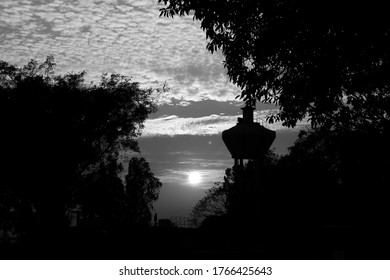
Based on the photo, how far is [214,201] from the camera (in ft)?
300

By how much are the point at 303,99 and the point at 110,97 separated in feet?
78.3

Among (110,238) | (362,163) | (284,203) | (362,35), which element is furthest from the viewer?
(284,203)

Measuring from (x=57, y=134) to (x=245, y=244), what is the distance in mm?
24951

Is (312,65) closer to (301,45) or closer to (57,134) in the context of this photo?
A: (301,45)

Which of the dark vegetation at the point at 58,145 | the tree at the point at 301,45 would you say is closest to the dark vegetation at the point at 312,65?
the tree at the point at 301,45

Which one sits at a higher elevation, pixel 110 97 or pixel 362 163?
pixel 110 97

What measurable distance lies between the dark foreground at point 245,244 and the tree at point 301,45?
10.5 feet

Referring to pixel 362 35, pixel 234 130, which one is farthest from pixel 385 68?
pixel 234 130

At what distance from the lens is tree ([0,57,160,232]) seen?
30.1 meters

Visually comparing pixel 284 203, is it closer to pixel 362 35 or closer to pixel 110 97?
pixel 110 97

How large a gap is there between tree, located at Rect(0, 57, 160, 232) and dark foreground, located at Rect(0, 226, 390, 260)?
8.11 metres

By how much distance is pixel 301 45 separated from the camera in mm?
10797

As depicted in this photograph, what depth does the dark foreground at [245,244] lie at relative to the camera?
27.0 feet

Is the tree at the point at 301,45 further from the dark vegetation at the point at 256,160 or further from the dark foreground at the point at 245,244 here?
the dark foreground at the point at 245,244
